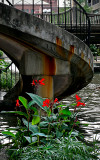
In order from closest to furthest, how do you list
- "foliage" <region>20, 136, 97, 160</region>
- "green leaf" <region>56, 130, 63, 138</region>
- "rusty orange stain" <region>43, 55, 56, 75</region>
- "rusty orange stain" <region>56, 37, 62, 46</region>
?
"foliage" <region>20, 136, 97, 160</region> → "green leaf" <region>56, 130, 63, 138</region> → "rusty orange stain" <region>56, 37, 62, 46</region> → "rusty orange stain" <region>43, 55, 56, 75</region>

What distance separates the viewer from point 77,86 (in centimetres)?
1030

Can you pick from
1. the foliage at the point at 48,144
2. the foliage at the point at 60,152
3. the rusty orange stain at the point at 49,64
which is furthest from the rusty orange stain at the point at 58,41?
the foliage at the point at 60,152

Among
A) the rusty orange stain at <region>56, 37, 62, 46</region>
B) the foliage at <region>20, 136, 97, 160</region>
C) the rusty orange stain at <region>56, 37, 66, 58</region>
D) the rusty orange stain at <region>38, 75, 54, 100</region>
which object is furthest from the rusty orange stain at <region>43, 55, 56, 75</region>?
the foliage at <region>20, 136, 97, 160</region>

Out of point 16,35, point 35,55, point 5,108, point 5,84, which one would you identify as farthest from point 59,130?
point 5,84

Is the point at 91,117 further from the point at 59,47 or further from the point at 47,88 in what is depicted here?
the point at 59,47

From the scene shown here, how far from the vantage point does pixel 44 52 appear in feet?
27.0

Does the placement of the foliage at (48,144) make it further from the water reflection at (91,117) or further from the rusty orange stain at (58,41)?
the rusty orange stain at (58,41)

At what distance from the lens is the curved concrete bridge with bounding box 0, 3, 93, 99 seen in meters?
7.16

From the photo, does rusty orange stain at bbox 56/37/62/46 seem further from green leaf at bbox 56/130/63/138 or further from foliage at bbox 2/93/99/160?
green leaf at bbox 56/130/63/138

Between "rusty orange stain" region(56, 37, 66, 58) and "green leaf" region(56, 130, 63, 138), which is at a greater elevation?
"rusty orange stain" region(56, 37, 66, 58)

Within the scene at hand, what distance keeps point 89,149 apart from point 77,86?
16.1 ft

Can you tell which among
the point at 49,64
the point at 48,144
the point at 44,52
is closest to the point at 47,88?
the point at 49,64

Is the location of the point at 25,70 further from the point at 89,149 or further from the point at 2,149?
the point at 89,149

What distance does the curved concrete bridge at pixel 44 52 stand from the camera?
23.5ft
